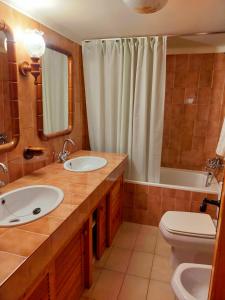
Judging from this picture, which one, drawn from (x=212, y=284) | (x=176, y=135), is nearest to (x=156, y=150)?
(x=176, y=135)

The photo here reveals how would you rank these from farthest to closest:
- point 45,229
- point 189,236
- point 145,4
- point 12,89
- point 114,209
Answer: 1. point 114,209
2. point 189,236
3. point 12,89
4. point 145,4
5. point 45,229

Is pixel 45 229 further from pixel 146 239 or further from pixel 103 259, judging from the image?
pixel 146 239

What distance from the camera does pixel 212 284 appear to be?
67 centimetres

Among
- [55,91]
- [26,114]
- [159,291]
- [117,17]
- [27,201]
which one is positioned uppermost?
[117,17]

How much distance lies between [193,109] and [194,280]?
89.2 inches

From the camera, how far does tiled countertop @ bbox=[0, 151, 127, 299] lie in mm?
848

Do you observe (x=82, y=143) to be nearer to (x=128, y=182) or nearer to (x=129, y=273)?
(x=128, y=182)

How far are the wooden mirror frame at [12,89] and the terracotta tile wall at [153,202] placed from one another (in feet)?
4.72

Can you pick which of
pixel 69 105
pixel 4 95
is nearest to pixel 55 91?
pixel 69 105

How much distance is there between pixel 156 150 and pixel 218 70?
1392mm

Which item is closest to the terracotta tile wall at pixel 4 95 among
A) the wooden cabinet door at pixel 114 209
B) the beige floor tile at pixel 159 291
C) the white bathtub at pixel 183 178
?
the wooden cabinet door at pixel 114 209

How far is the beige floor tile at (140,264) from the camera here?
6.35ft

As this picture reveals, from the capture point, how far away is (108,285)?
5.88 feet

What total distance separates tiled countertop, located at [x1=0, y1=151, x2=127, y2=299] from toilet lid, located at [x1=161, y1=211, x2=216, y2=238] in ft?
2.00
